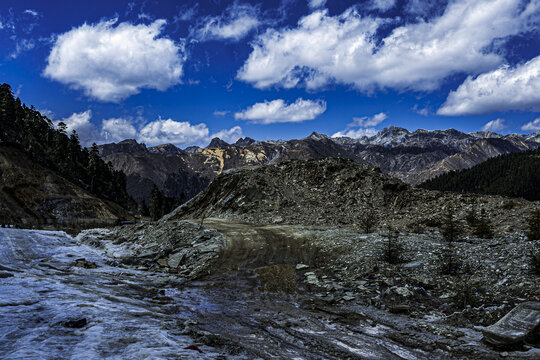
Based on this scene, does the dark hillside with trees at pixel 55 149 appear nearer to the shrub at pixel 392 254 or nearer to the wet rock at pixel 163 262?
the wet rock at pixel 163 262

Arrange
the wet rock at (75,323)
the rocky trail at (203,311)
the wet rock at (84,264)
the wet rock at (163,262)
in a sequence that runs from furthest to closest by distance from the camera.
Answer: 1. the wet rock at (163,262)
2. the wet rock at (84,264)
3. the wet rock at (75,323)
4. the rocky trail at (203,311)

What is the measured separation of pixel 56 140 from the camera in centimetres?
8538

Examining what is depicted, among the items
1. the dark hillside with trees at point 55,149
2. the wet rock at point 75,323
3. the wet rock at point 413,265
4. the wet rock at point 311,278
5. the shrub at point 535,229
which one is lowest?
the wet rock at point 311,278

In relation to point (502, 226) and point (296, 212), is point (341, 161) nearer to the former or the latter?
point (296, 212)

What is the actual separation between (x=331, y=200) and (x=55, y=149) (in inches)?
3472

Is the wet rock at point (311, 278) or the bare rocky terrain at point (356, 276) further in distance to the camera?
the wet rock at point (311, 278)

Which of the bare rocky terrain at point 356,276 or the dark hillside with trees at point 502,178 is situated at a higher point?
the dark hillside with trees at point 502,178

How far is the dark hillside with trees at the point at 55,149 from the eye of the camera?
77.5m

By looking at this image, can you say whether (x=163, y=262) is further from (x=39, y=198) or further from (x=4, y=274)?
A: (x=39, y=198)

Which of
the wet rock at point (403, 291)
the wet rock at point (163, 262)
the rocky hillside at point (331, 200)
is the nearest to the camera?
the wet rock at point (403, 291)

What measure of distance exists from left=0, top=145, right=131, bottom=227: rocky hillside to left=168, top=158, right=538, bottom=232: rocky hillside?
35.1m

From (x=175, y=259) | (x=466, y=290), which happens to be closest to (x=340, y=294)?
(x=466, y=290)

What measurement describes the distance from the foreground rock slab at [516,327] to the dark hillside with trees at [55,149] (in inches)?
3797

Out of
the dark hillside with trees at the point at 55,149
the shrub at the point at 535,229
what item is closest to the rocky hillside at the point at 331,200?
the shrub at the point at 535,229
